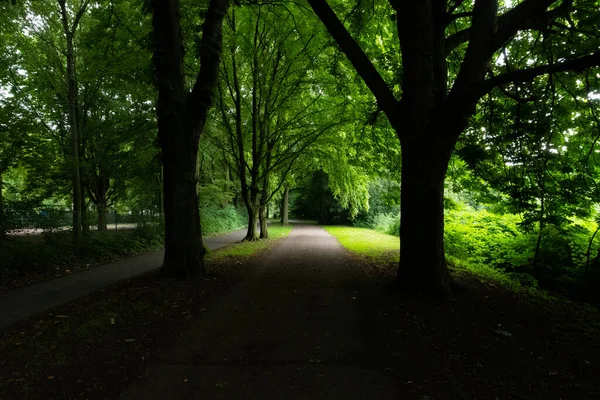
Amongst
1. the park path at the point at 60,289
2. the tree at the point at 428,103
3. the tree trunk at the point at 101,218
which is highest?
the tree at the point at 428,103

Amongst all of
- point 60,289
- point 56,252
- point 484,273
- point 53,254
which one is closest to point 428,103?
point 484,273

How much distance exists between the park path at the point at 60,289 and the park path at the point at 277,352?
3.13 metres

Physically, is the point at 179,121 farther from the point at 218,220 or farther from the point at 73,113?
the point at 218,220

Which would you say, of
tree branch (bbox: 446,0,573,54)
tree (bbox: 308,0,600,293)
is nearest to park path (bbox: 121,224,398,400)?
tree (bbox: 308,0,600,293)

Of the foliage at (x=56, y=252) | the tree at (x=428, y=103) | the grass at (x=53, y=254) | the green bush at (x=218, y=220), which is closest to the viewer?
the tree at (x=428, y=103)

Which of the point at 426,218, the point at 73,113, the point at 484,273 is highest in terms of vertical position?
the point at 73,113

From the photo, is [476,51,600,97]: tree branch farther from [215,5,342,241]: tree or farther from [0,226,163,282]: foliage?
[0,226,163,282]: foliage

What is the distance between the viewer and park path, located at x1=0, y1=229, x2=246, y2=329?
260 inches

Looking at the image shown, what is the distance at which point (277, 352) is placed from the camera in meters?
4.72

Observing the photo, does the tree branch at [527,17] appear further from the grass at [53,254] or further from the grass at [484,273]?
the grass at [53,254]

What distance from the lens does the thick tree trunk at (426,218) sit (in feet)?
23.1

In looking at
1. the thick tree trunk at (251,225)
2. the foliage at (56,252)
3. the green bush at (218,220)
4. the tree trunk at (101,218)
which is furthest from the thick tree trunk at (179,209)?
the green bush at (218,220)

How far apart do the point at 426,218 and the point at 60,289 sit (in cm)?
800

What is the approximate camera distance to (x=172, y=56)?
28.8ft
